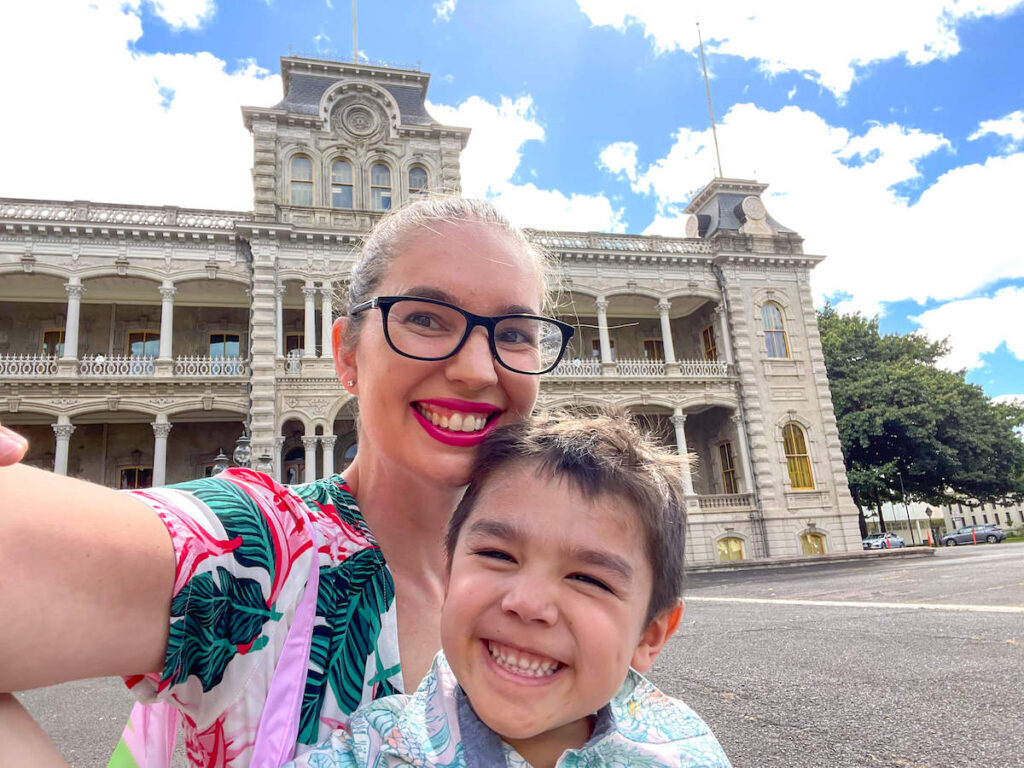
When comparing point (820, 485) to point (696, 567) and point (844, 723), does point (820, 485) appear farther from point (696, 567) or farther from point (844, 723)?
point (844, 723)

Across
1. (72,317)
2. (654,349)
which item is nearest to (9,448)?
(72,317)

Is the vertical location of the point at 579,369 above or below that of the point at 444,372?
above

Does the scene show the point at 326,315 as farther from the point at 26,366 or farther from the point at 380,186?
the point at 26,366

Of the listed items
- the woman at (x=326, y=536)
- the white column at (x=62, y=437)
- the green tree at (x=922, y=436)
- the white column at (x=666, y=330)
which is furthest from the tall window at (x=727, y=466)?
the woman at (x=326, y=536)

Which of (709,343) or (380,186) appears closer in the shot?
(380,186)

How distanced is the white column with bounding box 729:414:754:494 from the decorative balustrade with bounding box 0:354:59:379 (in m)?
21.6

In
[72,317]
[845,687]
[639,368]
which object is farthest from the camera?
[639,368]

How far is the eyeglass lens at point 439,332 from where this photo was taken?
164 cm

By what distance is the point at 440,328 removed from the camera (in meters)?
1.68

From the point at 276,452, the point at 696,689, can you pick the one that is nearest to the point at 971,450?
the point at 276,452

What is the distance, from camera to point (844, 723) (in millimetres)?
2613

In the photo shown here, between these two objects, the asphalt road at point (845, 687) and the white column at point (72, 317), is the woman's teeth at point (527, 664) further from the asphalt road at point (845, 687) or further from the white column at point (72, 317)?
the white column at point (72, 317)

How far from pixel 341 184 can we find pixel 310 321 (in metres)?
5.14

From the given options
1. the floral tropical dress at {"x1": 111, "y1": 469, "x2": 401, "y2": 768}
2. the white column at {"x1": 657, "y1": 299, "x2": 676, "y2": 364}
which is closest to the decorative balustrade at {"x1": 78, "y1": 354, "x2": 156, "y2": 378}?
the white column at {"x1": 657, "y1": 299, "x2": 676, "y2": 364}
